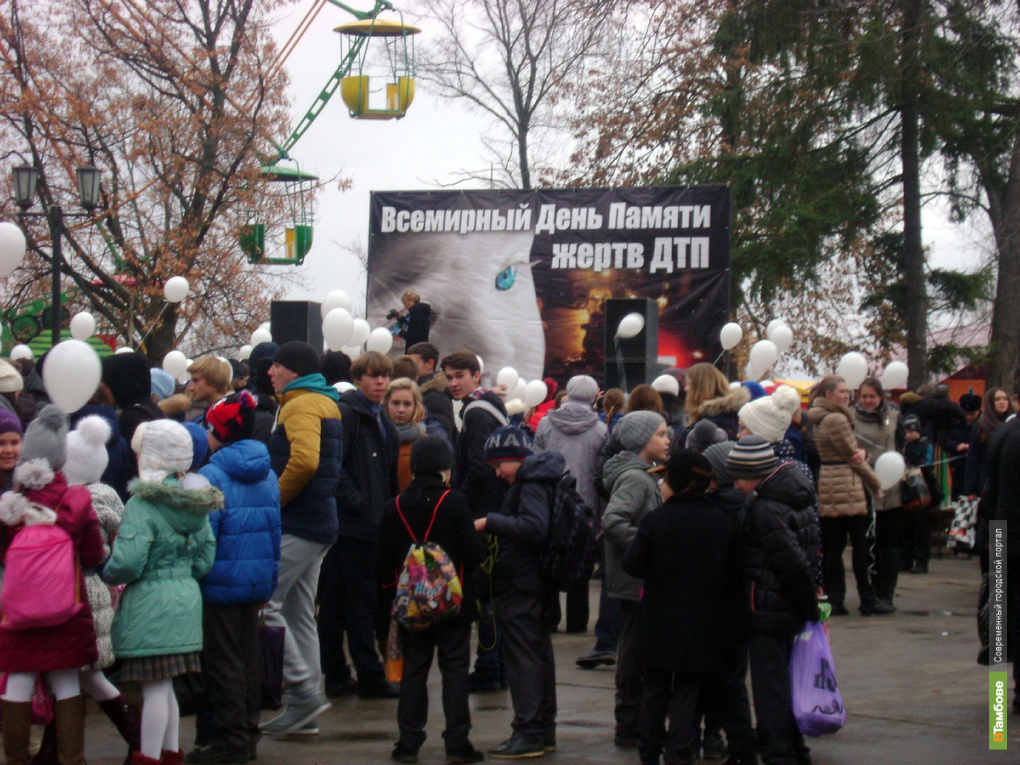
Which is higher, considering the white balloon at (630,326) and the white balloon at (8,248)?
the white balloon at (8,248)

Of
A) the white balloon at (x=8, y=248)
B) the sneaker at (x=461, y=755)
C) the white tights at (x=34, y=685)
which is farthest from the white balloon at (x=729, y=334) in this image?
the white tights at (x=34, y=685)

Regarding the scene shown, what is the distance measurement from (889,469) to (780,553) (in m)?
5.13

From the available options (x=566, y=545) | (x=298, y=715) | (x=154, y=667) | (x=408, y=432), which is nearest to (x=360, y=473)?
(x=408, y=432)

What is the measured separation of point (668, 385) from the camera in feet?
30.5

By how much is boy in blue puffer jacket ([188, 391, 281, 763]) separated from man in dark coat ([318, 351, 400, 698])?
51.9 inches

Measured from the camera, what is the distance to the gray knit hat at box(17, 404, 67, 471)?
480 centimetres

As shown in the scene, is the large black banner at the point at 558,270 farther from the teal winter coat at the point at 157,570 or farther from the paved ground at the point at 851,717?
the teal winter coat at the point at 157,570

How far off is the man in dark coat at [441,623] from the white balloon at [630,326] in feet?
25.0

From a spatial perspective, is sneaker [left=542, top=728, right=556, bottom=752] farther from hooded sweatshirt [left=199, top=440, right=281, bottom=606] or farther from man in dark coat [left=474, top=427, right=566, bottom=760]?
hooded sweatshirt [left=199, top=440, right=281, bottom=606]

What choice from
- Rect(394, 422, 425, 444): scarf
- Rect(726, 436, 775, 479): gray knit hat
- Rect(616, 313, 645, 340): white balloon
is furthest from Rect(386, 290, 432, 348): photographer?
Rect(726, 436, 775, 479): gray knit hat

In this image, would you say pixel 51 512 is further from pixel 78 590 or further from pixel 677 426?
pixel 677 426

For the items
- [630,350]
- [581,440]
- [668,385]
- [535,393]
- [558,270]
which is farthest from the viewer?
[558,270]

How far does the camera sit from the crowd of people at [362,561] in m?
4.88

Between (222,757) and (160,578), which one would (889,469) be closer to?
(222,757)
